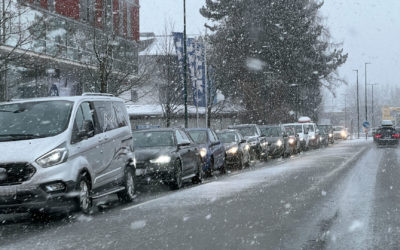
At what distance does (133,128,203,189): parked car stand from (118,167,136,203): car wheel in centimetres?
141

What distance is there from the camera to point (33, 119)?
1066 centimetres

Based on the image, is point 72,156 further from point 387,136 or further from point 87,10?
point 387,136

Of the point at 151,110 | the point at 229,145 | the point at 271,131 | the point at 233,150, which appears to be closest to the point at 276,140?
the point at 271,131

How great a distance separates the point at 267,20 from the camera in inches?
2188

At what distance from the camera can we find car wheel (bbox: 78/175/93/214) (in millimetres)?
10172

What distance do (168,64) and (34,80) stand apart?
10.3 metres

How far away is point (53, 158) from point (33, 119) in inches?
49.0

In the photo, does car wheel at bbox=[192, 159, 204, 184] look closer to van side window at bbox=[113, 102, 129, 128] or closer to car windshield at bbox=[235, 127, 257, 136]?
van side window at bbox=[113, 102, 129, 128]

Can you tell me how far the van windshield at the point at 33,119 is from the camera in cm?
1022

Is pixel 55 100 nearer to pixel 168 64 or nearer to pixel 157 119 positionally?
pixel 168 64

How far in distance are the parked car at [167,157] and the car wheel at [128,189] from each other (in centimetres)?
141

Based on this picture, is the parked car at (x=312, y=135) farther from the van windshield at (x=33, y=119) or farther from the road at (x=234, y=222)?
the van windshield at (x=33, y=119)

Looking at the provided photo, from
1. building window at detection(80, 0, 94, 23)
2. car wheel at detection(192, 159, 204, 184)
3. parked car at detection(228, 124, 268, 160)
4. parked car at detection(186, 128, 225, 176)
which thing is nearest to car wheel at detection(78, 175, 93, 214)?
car wheel at detection(192, 159, 204, 184)

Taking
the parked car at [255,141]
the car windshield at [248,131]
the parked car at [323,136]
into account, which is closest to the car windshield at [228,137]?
the parked car at [255,141]
